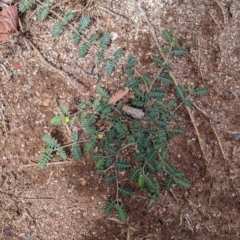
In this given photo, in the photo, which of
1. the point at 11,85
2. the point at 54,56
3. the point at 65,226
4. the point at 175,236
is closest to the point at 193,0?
the point at 54,56

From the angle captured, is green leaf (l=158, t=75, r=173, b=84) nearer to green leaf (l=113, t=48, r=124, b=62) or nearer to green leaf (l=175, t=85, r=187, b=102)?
green leaf (l=175, t=85, r=187, b=102)

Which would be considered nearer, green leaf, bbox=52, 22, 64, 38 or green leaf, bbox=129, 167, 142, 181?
green leaf, bbox=129, 167, 142, 181

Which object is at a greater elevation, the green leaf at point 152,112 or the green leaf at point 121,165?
the green leaf at point 152,112

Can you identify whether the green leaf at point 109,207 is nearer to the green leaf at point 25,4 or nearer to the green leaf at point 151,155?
the green leaf at point 151,155

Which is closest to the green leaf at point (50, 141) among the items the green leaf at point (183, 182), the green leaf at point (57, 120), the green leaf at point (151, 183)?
the green leaf at point (57, 120)

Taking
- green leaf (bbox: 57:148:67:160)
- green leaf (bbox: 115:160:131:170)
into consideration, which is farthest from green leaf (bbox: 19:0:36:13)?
green leaf (bbox: 115:160:131:170)
